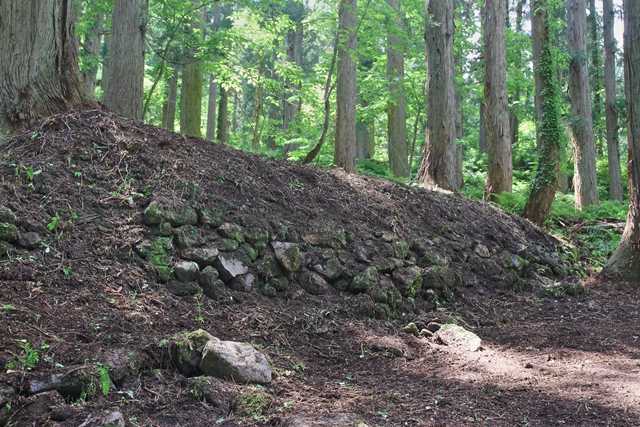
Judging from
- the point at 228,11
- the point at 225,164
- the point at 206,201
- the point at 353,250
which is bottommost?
the point at 353,250

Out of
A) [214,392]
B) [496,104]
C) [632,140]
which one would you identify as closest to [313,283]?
[214,392]

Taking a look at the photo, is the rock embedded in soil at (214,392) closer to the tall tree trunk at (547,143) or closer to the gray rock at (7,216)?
the gray rock at (7,216)

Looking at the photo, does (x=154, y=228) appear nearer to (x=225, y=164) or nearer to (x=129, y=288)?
(x=129, y=288)

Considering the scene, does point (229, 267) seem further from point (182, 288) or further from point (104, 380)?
point (104, 380)

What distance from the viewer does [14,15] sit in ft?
17.4

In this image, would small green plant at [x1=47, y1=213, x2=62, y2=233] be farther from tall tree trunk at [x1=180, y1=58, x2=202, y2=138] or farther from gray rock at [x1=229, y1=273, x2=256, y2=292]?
tall tree trunk at [x1=180, y1=58, x2=202, y2=138]

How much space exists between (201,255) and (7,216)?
1.50 meters

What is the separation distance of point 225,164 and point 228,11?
24.4 meters

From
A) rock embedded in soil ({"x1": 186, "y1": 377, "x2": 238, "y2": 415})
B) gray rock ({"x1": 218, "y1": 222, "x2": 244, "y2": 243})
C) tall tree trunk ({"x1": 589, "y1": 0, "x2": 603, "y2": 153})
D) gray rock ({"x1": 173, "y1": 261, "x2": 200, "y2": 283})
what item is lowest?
rock embedded in soil ({"x1": 186, "y1": 377, "x2": 238, "y2": 415})

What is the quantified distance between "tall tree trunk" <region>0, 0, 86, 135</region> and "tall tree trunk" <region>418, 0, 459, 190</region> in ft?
19.7

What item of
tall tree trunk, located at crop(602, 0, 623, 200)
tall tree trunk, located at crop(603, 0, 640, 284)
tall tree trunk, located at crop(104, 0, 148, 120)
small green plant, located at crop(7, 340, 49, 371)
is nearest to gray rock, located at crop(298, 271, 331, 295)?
small green plant, located at crop(7, 340, 49, 371)

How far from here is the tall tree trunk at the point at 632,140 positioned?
25.0ft

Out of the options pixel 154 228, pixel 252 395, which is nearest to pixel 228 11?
pixel 154 228

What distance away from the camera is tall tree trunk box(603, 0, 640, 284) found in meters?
7.61
